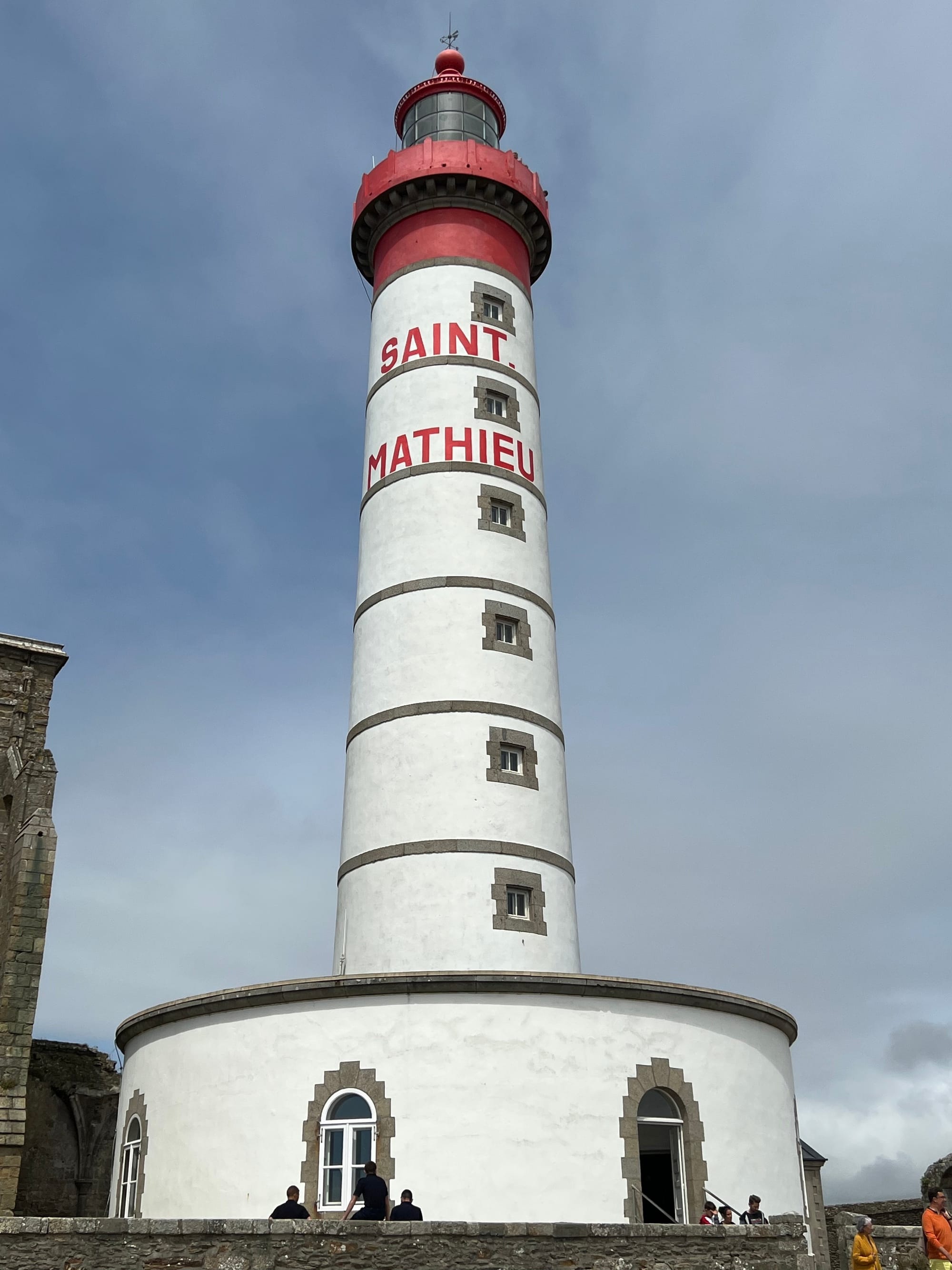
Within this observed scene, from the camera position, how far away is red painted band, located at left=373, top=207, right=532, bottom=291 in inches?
1053

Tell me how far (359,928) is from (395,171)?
16.9m

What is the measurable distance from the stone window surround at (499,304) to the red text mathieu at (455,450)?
110 inches

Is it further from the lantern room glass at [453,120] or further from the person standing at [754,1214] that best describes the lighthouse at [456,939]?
the person standing at [754,1214]

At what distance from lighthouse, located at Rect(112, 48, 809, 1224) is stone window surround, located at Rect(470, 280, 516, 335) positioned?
0.29ft

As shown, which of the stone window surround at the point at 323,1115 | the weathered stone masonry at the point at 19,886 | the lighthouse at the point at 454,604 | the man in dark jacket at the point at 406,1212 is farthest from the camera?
the lighthouse at the point at 454,604

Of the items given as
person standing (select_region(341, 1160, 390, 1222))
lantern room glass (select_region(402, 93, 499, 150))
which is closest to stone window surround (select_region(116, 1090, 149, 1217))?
person standing (select_region(341, 1160, 390, 1222))

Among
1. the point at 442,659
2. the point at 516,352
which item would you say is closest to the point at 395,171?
the point at 516,352

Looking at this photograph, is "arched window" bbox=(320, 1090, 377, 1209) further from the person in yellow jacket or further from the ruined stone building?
the person in yellow jacket

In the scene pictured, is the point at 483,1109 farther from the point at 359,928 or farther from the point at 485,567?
the point at 485,567

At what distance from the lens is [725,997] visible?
17.9m

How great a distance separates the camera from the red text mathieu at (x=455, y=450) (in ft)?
79.9

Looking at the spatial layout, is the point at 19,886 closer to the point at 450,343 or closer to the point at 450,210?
the point at 450,343

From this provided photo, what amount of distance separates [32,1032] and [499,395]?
49.3 feet

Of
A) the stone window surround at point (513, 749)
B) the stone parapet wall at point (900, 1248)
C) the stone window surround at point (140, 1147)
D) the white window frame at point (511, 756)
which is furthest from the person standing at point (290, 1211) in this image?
the white window frame at point (511, 756)
